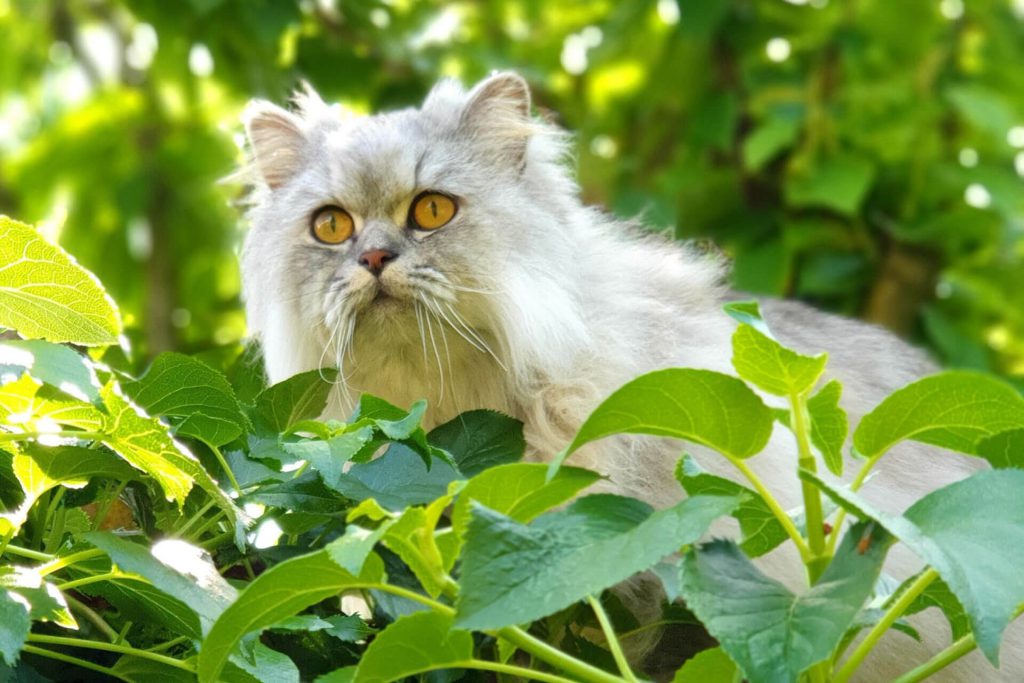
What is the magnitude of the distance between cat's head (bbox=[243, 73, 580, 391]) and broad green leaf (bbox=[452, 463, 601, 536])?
5.02 feet

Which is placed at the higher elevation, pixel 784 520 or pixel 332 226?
pixel 332 226

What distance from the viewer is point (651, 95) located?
6.05 metres

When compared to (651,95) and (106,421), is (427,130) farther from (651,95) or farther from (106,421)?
(651,95)

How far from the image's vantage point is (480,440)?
1.93 meters

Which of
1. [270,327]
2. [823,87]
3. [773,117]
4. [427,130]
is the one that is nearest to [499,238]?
[427,130]

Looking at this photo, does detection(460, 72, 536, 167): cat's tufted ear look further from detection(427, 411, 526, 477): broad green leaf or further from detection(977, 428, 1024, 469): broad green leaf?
detection(977, 428, 1024, 469): broad green leaf

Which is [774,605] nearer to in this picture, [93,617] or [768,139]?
[93,617]

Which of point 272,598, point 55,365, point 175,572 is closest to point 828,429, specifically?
point 272,598

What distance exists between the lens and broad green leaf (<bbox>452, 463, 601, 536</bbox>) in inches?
55.3

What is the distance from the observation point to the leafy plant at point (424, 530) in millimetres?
1286

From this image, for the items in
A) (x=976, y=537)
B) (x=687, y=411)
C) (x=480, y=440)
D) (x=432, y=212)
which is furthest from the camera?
(x=432, y=212)

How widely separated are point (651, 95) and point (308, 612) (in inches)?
182

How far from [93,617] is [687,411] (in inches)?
30.4

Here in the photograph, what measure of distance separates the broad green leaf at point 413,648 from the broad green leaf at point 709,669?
0.78 feet
